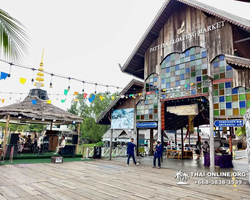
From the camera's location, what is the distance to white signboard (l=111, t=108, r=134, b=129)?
1535 centimetres

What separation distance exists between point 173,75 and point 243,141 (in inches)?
1041

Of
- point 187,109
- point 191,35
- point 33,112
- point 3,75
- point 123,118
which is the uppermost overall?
point 191,35

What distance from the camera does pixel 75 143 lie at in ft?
52.5

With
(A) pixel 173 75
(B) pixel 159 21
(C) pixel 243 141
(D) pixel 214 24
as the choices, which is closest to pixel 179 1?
(B) pixel 159 21

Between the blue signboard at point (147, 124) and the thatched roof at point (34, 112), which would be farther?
the thatched roof at point (34, 112)

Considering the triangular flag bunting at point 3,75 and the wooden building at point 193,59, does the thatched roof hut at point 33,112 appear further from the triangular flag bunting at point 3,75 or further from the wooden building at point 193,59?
the wooden building at point 193,59

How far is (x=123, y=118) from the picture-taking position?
52.1 ft

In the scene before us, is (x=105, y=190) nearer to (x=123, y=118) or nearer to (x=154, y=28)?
(x=123, y=118)

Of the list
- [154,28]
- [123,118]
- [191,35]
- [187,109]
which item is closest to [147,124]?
[123,118]

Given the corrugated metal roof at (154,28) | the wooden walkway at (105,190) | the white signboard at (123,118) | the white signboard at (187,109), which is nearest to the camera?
the wooden walkway at (105,190)

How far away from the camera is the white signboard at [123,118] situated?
604 inches

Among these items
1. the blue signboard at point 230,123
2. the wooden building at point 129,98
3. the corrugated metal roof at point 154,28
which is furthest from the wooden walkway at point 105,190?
the corrugated metal roof at point 154,28

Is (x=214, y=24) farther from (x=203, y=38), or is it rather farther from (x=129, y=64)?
(x=129, y=64)

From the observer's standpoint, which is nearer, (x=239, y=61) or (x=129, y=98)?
(x=239, y=61)
